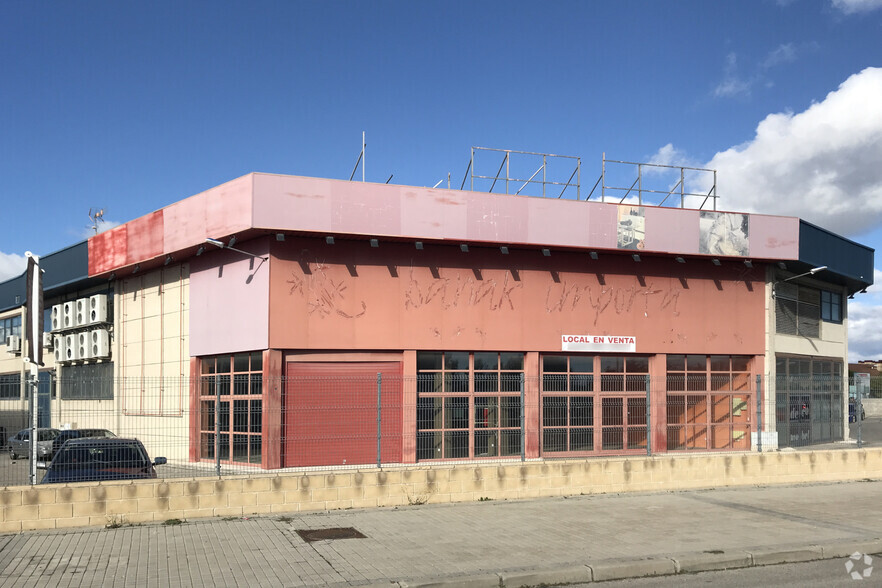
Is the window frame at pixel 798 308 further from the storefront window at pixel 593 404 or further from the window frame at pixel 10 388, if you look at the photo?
the window frame at pixel 10 388

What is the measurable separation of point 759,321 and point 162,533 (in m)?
20.2

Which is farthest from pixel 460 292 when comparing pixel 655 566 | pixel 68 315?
pixel 68 315

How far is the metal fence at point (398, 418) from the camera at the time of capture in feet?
46.4

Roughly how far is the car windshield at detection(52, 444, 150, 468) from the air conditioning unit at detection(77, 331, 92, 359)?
688 inches

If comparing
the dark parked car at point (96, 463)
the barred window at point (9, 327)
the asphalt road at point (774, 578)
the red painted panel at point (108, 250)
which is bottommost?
the asphalt road at point (774, 578)

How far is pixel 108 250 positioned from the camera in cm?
A: 2706

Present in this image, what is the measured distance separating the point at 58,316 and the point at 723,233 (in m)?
25.1

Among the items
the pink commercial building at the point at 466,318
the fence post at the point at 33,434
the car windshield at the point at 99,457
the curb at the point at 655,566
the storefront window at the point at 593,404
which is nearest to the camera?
the curb at the point at 655,566

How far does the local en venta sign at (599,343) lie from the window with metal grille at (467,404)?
5.50ft

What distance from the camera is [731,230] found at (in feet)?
81.5

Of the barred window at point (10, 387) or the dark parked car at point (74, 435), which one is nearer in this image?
the barred window at point (10, 387)

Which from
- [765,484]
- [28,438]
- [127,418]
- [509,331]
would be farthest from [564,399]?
[28,438]

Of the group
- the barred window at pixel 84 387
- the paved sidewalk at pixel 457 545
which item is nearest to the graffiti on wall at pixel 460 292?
the barred window at pixel 84 387

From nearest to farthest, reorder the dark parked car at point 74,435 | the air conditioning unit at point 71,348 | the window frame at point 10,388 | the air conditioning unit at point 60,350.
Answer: the window frame at point 10,388
the dark parked car at point 74,435
the air conditioning unit at point 71,348
the air conditioning unit at point 60,350
